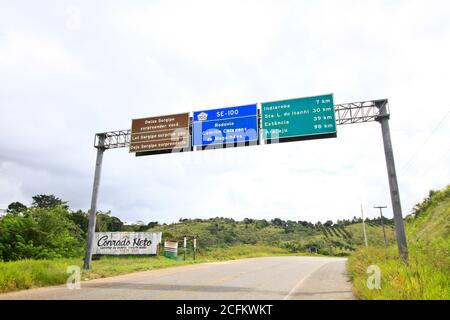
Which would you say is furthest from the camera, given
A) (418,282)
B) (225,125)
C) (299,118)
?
(225,125)

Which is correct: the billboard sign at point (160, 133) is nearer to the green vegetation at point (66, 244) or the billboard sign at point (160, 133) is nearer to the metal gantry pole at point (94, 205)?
the metal gantry pole at point (94, 205)

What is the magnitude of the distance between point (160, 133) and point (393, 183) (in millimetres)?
11244

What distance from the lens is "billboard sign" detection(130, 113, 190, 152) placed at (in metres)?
17.2

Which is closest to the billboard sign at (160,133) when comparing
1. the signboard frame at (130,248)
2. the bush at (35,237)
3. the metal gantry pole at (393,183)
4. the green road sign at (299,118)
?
the green road sign at (299,118)

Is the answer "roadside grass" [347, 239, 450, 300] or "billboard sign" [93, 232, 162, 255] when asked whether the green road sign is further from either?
"billboard sign" [93, 232, 162, 255]

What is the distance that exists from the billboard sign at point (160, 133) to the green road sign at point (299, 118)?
13.7 ft

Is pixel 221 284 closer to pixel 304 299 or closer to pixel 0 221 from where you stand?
pixel 304 299

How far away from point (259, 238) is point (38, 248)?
48.7m

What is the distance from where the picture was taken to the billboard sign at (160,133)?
56.4 ft

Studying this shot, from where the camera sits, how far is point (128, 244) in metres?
28.2

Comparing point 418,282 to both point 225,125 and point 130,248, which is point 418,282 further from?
point 130,248

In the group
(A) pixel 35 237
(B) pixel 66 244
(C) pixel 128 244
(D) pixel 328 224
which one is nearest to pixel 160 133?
(C) pixel 128 244

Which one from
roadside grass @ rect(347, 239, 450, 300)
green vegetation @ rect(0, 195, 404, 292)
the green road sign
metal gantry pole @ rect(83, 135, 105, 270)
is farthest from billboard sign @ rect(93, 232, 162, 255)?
roadside grass @ rect(347, 239, 450, 300)

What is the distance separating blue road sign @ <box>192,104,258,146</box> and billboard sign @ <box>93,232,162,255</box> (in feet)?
47.1
